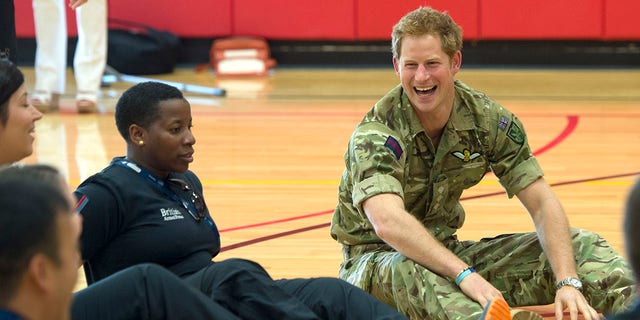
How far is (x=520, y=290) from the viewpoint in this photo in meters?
3.69

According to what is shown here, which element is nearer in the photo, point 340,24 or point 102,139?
point 102,139

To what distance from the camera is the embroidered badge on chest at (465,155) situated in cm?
368

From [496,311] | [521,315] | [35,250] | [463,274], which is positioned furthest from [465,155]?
[35,250]

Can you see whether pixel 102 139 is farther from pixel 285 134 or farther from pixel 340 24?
pixel 340 24

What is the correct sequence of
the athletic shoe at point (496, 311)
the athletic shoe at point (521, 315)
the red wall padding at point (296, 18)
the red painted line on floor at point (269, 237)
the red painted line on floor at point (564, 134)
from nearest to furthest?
the athletic shoe at point (496, 311) < the athletic shoe at point (521, 315) < the red painted line on floor at point (269, 237) < the red painted line on floor at point (564, 134) < the red wall padding at point (296, 18)

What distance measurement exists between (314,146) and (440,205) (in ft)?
10.0

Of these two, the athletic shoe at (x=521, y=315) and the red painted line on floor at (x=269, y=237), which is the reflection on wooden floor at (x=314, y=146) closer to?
the red painted line on floor at (x=269, y=237)

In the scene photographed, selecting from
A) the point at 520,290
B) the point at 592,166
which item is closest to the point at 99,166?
the point at 592,166

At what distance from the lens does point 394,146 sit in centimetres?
352

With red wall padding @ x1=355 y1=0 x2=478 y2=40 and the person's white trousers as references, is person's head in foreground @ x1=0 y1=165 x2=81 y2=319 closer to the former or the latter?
the person's white trousers

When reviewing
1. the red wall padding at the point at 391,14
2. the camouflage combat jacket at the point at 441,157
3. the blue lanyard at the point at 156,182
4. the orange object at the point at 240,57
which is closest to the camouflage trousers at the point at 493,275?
the camouflage combat jacket at the point at 441,157

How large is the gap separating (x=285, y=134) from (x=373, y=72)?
10.5ft

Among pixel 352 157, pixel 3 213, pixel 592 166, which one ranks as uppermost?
pixel 3 213

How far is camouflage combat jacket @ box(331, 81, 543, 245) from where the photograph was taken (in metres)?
3.62
